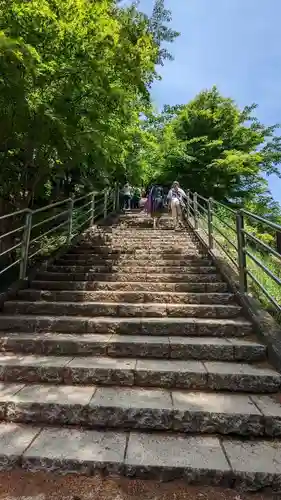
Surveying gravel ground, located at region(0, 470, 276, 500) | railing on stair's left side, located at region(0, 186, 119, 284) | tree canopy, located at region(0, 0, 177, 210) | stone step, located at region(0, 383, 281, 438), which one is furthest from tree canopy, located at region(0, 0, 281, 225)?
gravel ground, located at region(0, 470, 276, 500)

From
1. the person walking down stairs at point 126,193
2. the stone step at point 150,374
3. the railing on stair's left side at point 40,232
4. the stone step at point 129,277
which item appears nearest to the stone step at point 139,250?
the railing on stair's left side at point 40,232

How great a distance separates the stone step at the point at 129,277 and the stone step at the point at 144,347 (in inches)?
59.4

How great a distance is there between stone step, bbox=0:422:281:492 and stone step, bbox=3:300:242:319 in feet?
5.64

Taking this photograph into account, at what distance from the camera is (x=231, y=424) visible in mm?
2322

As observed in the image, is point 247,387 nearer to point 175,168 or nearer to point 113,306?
point 113,306

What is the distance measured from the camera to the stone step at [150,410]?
Answer: 2.33 m

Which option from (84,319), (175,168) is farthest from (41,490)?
(175,168)

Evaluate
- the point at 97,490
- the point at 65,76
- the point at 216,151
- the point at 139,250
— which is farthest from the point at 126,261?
the point at 216,151

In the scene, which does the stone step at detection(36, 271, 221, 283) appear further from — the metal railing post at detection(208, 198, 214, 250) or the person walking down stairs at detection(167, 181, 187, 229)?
the person walking down stairs at detection(167, 181, 187, 229)

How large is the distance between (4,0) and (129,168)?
21.1 ft

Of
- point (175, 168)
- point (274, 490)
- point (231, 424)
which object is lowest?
point (274, 490)

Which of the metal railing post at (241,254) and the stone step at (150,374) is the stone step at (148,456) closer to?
the stone step at (150,374)

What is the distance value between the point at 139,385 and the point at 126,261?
121 inches

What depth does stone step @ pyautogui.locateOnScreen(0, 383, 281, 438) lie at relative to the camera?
7.64 feet
